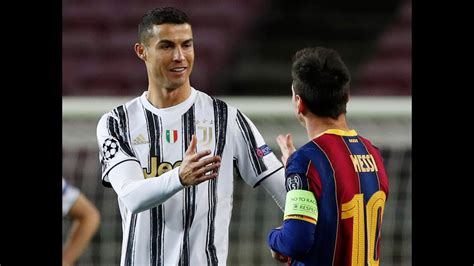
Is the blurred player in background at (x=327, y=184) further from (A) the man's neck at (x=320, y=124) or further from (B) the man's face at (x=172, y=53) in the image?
(B) the man's face at (x=172, y=53)

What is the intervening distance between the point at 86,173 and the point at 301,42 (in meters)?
4.42

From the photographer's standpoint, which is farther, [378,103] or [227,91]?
[227,91]

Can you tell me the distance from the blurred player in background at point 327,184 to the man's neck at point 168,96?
621 millimetres

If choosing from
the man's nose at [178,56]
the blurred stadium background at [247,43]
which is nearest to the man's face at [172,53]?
the man's nose at [178,56]

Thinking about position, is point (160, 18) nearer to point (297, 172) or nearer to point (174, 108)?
point (174, 108)

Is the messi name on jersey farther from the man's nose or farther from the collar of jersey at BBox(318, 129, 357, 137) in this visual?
the man's nose

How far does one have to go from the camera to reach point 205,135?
383 cm

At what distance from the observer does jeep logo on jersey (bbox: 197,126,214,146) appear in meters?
3.81

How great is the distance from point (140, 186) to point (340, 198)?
0.79 m

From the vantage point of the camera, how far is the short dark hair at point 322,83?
336 centimetres

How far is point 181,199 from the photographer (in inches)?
147
